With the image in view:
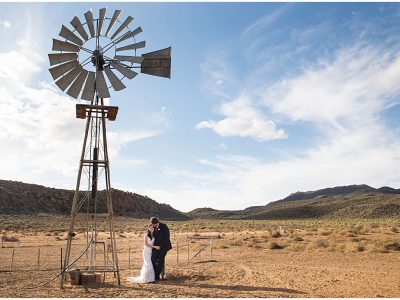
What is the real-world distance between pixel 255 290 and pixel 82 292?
391 cm

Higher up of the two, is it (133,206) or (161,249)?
(133,206)

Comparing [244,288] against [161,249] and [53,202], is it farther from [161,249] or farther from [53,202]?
[53,202]

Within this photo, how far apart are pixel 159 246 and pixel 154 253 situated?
0.23 metres

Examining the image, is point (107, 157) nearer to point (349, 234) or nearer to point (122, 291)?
point (122, 291)

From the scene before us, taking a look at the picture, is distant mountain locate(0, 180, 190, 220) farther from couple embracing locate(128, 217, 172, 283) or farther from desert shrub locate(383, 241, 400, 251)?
couple embracing locate(128, 217, 172, 283)

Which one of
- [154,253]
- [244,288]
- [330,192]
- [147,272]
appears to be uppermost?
[330,192]

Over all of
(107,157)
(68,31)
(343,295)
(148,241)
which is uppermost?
(68,31)

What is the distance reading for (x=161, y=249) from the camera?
11766 millimetres

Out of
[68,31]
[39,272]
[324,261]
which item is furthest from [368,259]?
[68,31]

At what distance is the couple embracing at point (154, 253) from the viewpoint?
450 inches

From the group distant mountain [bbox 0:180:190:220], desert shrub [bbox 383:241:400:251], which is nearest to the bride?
desert shrub [bbox 383:241:400:251]

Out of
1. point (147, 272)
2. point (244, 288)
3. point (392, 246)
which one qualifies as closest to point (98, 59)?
point (147, 272)

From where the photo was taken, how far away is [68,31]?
11.4 m

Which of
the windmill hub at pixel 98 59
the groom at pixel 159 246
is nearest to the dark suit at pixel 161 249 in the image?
the groom at pixel 159 246
